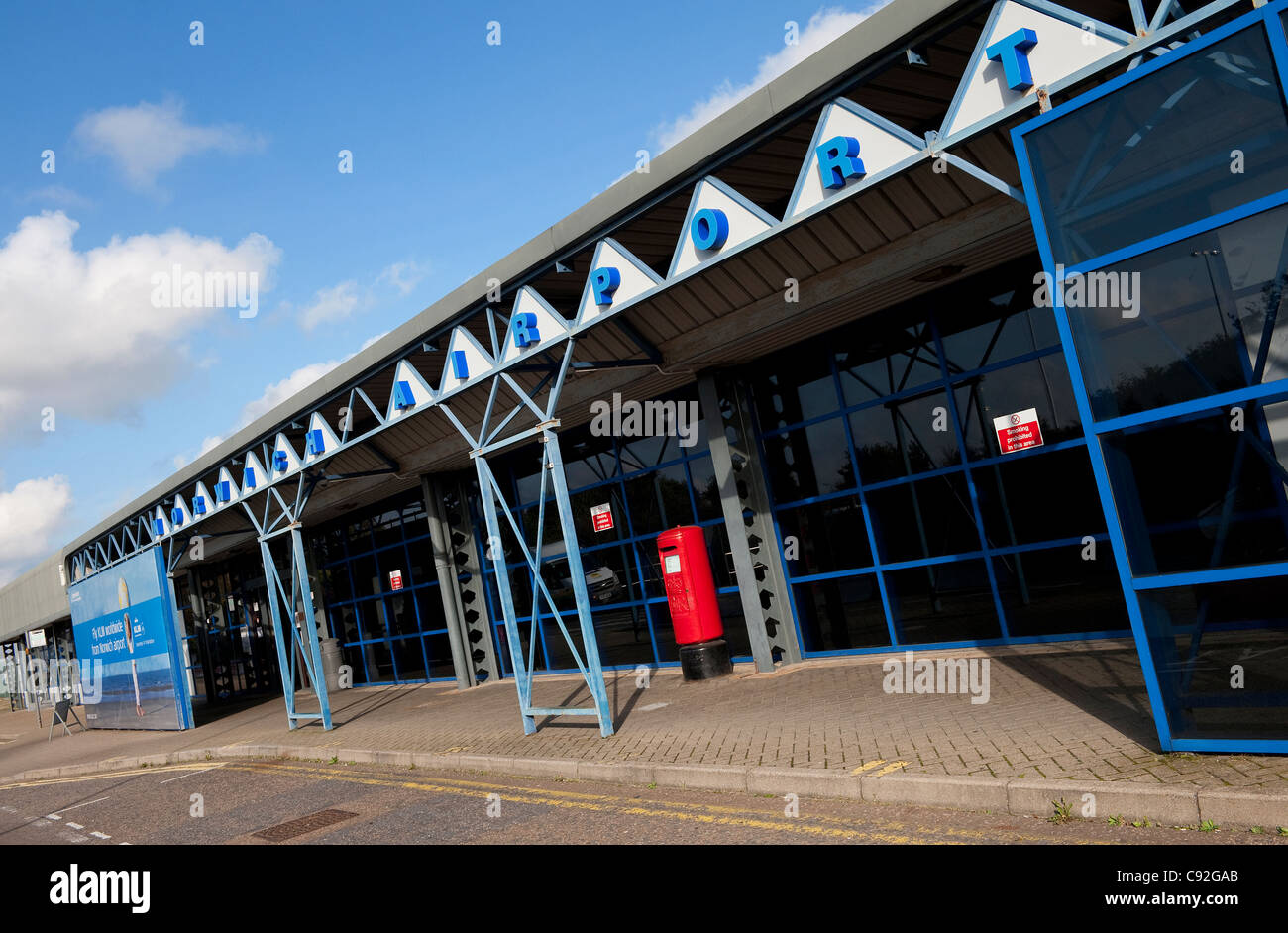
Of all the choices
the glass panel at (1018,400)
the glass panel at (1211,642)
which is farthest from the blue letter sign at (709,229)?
the glass panel at (1211,642)

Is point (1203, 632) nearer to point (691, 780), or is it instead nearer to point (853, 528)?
Result: point (691, 780)

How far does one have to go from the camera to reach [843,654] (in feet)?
38.1

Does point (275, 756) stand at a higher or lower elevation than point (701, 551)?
lower

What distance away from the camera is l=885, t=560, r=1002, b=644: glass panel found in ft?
33.7

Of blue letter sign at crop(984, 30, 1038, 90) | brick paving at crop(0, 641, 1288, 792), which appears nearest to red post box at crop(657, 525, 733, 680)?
brick paving at crop(0, 641, 1288, 792)

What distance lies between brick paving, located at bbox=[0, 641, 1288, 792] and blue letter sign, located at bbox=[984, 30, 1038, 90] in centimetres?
412

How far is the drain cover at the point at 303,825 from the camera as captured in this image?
26.2 feet

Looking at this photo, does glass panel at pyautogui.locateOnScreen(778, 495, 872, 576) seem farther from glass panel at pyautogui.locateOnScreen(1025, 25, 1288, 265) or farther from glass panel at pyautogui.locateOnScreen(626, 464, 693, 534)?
glass panel at pyautogui.locateOnScreen(1025, 25, 1288, 265)

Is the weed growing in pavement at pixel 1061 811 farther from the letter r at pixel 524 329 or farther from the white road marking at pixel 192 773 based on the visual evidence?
the white road marking at pixel 192 773

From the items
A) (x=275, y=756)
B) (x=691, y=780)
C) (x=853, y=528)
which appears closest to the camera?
(x=691, y=780)

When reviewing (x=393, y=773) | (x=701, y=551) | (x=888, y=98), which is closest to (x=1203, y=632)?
(x=888, y=98)
